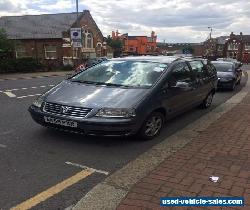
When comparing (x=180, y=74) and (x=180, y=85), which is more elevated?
(x=180, y=74)

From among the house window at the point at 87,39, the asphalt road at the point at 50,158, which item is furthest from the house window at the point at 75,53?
the asphalt road at the point at 50,158

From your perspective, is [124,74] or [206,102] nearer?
[124,74]

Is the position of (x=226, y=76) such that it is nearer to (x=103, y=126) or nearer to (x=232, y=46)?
(x=103, y=126)

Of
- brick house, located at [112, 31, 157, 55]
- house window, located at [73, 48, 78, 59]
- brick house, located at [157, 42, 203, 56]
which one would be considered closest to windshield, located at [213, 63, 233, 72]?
house window, located at [73, 48, 78, 59]

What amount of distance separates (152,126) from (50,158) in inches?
80.5

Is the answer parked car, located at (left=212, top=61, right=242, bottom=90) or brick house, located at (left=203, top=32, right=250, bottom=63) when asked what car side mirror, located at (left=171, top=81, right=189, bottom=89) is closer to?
parked car, located at (left=212, top=61, right=242, bottom=90)

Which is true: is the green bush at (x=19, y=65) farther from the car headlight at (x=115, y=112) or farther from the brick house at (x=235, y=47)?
the brick house at (x=235, y=47)

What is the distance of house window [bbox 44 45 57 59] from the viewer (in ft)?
140

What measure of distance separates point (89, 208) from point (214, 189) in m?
1.52

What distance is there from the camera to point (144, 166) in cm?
509

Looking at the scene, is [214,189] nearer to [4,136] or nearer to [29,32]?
[4,136]

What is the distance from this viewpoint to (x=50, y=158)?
5.35 metres

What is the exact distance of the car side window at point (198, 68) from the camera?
8.60m

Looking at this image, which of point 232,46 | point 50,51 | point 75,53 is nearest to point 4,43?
point 50,51
